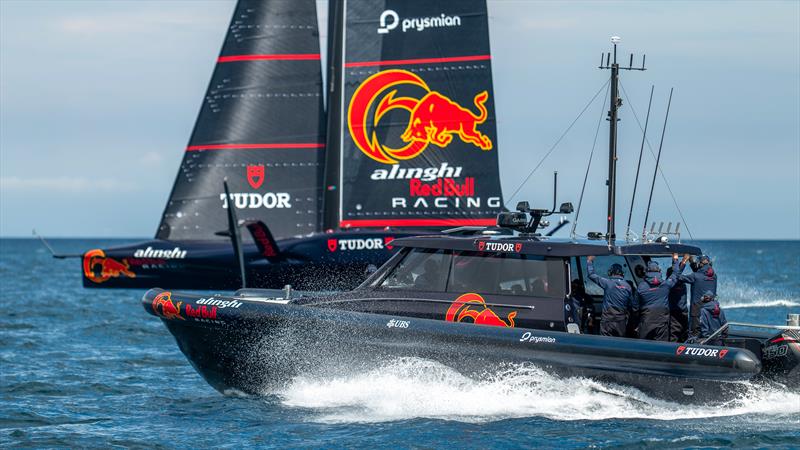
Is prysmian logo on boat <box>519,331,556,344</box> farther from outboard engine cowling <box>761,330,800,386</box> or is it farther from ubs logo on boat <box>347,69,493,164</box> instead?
ubs logo on boat <box>347,69,493,164</box>

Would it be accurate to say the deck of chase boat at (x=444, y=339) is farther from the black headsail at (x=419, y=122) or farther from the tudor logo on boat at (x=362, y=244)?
the black headsail at (x=419, y=122)

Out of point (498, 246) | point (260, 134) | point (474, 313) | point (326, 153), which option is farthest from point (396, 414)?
point (260, 134)

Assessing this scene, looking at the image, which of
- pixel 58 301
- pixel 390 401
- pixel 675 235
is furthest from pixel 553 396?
pixel 58 301

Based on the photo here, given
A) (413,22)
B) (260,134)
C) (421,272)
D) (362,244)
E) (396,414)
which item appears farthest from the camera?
(260,134)

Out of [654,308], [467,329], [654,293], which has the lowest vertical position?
[467,329]

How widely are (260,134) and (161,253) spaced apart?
3188 millimetres

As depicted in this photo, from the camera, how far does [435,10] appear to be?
24.1 metres

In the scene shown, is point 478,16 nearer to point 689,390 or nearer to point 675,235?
point 675,235

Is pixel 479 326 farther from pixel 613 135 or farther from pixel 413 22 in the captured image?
pixel 413 22

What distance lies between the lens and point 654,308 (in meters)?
13.1

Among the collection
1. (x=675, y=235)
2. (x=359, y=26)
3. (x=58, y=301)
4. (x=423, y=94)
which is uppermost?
(x=359, y=26)

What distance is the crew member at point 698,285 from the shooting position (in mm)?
13578

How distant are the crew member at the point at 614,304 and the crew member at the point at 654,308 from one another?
17cm

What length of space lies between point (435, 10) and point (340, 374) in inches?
476
